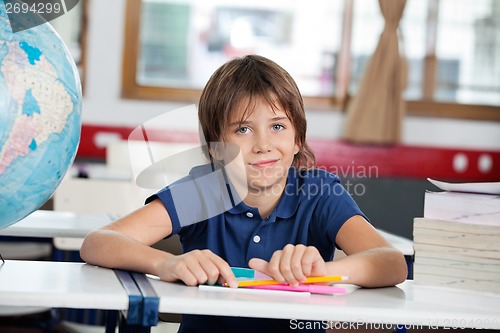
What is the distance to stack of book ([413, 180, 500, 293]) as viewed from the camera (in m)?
1.48

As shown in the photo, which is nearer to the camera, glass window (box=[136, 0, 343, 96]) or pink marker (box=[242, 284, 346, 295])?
pink marker (box=[242, 284, 346, 295])

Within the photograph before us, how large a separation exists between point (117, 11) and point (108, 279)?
3984 millimetres

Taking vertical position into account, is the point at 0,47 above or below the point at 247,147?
above

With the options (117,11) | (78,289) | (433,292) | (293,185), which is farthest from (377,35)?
(78,289)

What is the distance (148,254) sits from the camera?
1.43 m

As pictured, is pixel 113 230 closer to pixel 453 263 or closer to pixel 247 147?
pixel 247 147

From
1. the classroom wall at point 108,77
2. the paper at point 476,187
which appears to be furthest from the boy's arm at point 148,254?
the classroom wall at point 108,77

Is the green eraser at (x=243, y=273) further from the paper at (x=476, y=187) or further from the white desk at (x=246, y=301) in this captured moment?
the paper at (x=476, y=187)

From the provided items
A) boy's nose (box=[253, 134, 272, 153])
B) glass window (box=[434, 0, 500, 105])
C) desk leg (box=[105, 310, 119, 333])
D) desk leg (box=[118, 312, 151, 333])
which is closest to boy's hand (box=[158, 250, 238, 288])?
desk leg (box=[118, 312, 151, 333])

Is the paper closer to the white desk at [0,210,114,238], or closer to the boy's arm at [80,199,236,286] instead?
the boy's arm at [80,199,236,286]

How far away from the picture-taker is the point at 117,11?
5109 millimetres

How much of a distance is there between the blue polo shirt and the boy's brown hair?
0.42 feet

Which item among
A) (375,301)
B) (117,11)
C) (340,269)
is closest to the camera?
(375,301)

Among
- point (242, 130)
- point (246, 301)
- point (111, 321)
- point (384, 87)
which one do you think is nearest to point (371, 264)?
point (246, 301)
